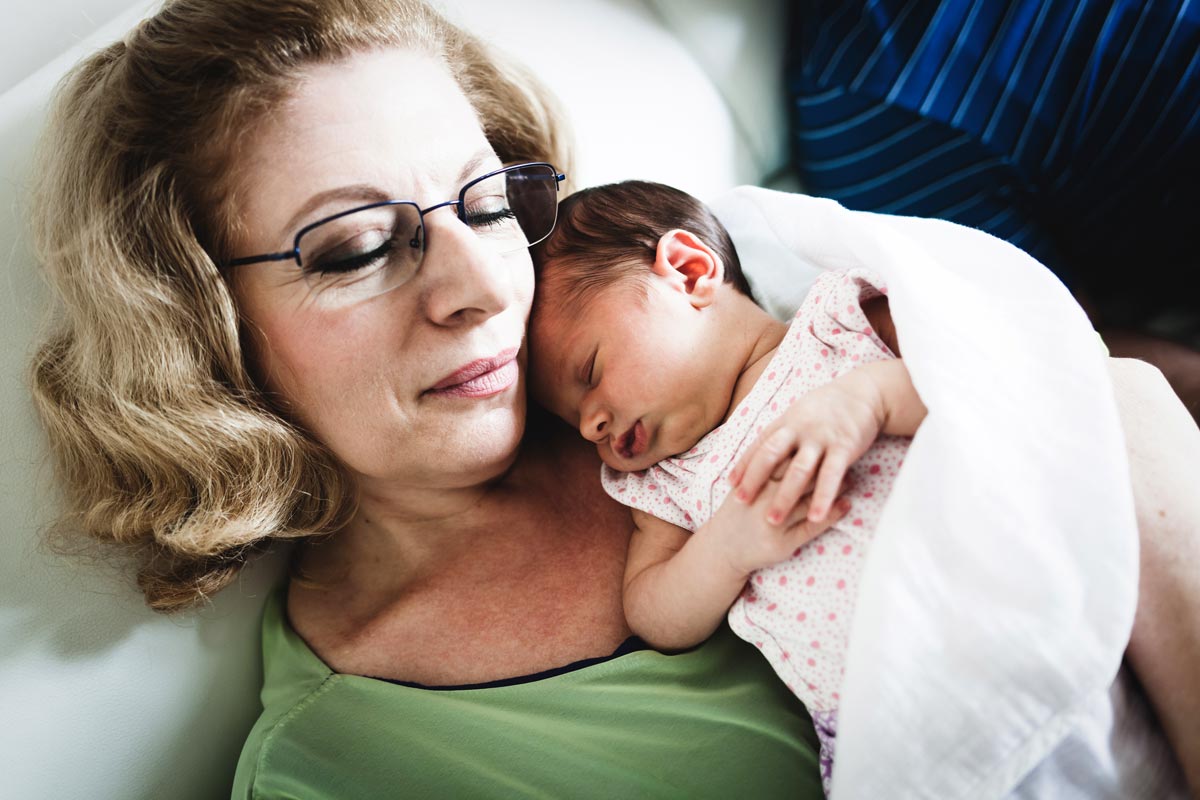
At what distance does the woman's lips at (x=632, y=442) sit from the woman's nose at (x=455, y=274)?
260mm

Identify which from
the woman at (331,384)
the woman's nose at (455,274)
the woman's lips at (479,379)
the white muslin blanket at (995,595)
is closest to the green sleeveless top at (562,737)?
the woman at (331,384)

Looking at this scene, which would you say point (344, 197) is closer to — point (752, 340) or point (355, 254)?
point (355, 254)

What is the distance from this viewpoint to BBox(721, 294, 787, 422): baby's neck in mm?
1122

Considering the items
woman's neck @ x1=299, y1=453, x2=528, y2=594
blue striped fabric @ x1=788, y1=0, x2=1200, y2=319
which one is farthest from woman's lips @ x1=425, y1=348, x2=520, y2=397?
blue striped fabric @ x1=788, y1=0, x2=1200, y2=319

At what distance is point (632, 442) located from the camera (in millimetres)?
1146

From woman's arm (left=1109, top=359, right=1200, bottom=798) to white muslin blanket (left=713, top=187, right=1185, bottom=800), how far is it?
0.05m

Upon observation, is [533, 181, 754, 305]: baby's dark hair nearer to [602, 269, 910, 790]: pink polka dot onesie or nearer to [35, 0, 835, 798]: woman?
[35, 0, 835, 798]: woman

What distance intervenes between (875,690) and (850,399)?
301 mm

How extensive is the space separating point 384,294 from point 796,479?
545 mm

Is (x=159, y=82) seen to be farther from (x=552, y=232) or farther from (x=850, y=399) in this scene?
(x=850, y=399)

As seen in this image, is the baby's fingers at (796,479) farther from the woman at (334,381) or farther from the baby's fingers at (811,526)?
the woman at (334,381)

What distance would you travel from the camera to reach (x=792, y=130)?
183cm

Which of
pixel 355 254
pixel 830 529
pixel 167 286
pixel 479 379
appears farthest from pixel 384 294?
pixel 830 529

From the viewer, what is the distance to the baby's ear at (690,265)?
44.9 inches
